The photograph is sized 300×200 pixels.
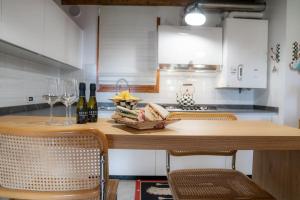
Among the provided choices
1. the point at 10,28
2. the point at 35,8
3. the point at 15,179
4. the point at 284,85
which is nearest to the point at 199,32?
the point at 284,85

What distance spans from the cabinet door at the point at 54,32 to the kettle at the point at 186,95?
5.13 ft

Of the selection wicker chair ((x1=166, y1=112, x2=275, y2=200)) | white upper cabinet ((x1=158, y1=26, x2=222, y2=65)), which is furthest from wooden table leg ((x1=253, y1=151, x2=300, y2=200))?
white upper cabinet ((x1=158, y1=26, x2=222, y2=65))

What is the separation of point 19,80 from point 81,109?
141cm

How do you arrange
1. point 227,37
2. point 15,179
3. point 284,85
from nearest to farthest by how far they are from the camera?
point 15,179 < point 284,85 < point 227,37

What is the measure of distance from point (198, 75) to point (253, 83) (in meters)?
0.72

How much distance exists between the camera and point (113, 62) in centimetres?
Result: 337

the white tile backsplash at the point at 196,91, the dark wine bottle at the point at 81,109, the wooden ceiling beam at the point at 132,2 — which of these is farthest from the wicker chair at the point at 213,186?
the wooden ceiling beam at the point at 132,2

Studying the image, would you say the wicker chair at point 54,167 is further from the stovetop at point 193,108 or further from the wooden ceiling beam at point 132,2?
the wooden ceiling beam at point 132,2

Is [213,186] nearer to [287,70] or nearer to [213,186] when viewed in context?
[213,186]

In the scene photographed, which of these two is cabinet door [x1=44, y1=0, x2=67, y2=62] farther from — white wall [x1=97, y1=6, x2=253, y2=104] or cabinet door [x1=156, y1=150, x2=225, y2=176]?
cabinet door [x1=156, y1=150, x2=225, y2=176]

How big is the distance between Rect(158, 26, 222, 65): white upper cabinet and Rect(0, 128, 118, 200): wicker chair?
2394 mm

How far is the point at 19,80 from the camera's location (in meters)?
2.25

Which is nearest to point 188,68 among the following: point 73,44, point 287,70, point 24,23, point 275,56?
point 275,56

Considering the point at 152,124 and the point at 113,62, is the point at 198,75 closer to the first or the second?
the point at 113,62
